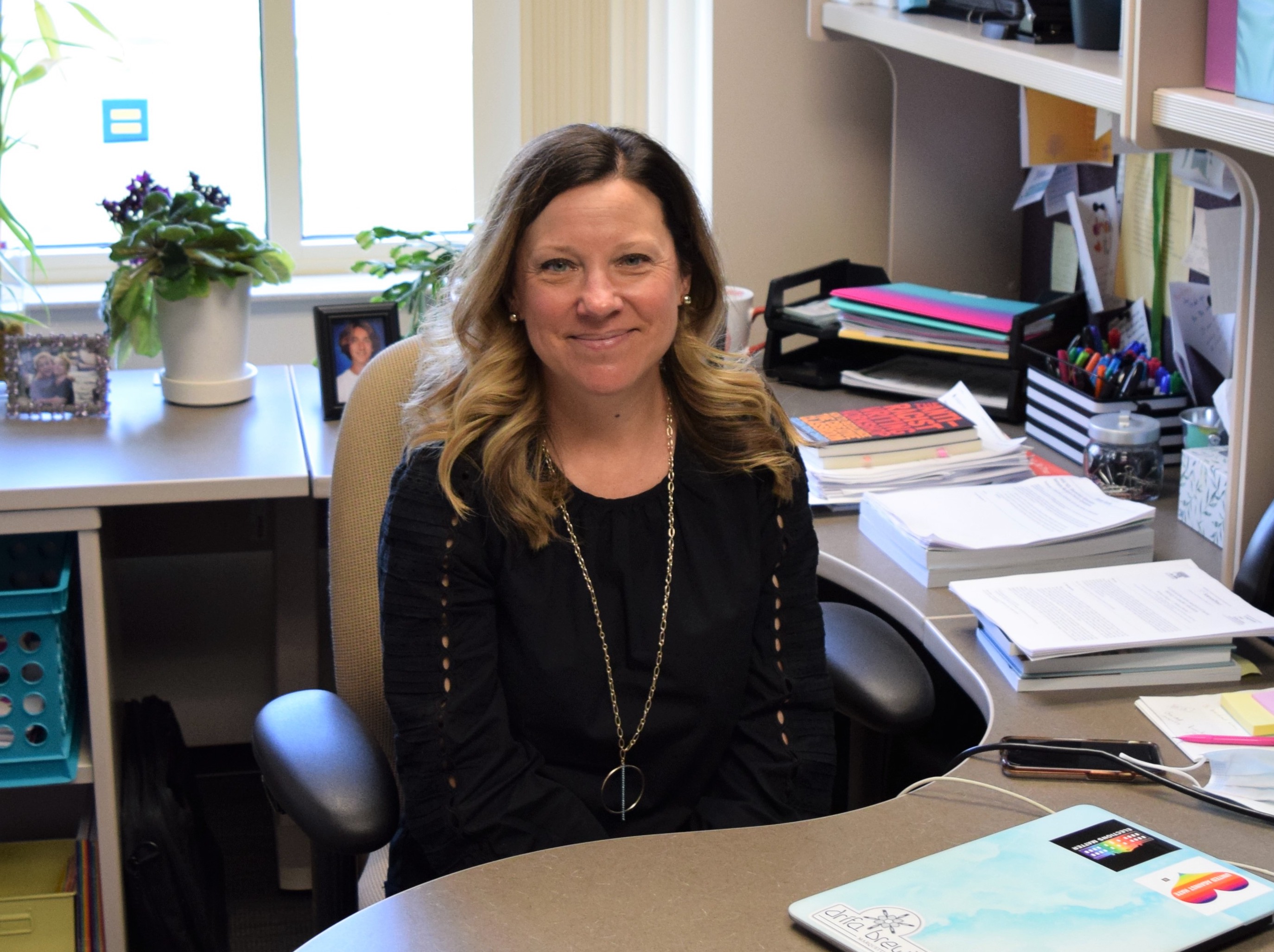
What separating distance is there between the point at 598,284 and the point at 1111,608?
0.56m

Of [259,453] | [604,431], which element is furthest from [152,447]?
[604,431]

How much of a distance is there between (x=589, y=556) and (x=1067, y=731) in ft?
1.47

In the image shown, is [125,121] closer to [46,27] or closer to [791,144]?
[46,27]

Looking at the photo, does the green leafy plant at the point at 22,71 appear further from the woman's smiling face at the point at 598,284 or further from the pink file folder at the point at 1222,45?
the pink file folder at the point at 1222,45

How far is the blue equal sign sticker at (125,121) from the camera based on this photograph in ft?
8.99

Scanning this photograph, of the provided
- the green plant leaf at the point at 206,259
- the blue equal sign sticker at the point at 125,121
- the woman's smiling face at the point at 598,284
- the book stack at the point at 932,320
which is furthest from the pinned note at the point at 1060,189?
the blue equal sign sticker at the point at 125,121

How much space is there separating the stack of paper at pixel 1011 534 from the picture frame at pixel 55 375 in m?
1.14

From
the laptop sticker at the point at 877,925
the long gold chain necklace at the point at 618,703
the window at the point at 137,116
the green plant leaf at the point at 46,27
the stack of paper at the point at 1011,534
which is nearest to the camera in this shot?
the laptop sticker at the point at 877,925

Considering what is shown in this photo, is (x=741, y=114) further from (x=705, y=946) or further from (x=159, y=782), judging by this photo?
(x=705, y=946)

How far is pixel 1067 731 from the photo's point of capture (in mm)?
1167

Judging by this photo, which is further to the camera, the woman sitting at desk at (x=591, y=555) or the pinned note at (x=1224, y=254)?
the pinned note at (x=1224, y=254)

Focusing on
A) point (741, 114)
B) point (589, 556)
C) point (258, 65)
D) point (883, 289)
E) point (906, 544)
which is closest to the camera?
point (589, 556)

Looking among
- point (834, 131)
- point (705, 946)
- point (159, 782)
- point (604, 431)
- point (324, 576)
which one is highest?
point (834, 131)

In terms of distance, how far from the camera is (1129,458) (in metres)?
1.71
